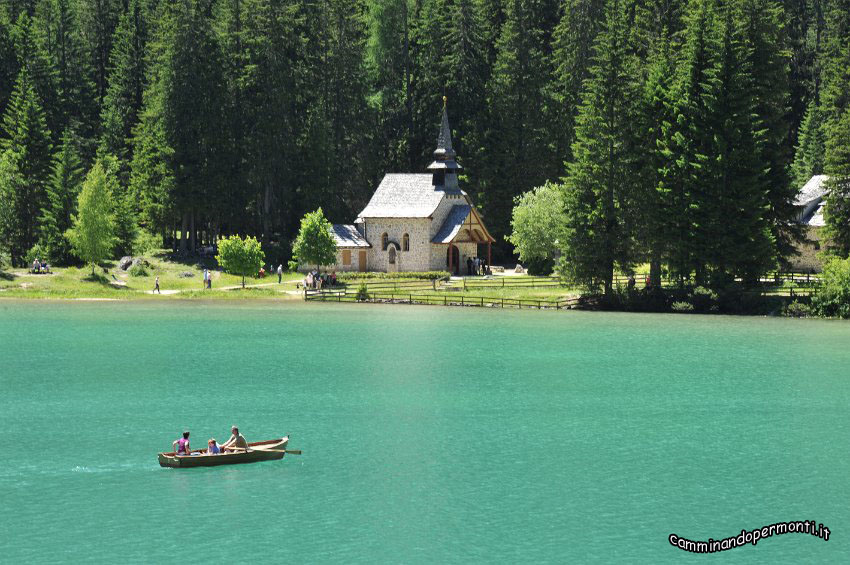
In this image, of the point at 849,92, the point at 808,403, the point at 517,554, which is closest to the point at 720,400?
the point at 808,403

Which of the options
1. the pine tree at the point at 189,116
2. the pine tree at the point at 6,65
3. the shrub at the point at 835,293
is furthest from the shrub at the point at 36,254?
the shrub at the point at 835,293

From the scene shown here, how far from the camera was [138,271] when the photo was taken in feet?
329

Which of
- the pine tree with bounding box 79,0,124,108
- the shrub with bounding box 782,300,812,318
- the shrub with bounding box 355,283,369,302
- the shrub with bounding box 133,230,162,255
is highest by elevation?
the pine tree with bounding box 79,0,124,108

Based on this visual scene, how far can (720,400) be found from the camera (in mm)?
50281

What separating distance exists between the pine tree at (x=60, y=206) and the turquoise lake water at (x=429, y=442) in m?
31.2

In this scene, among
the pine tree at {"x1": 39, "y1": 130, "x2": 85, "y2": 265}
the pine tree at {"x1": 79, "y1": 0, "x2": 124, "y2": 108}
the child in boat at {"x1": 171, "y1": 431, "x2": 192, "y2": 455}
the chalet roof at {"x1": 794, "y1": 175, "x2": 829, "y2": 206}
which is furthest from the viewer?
the pine tree at {"x1": 79, "y1": 0, "x2": 124, "y2": 108}

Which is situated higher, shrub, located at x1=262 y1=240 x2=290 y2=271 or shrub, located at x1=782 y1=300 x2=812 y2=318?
shrub, located at x1=262 y1=240 x2=290 y2=271

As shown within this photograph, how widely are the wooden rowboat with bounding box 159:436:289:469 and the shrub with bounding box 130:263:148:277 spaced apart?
64122mm

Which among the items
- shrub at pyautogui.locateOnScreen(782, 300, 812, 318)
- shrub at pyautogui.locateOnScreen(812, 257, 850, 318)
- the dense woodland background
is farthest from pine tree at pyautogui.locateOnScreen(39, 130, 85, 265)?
shrub at pyautogui.locateOnScreen(812, 257, 850, 318)

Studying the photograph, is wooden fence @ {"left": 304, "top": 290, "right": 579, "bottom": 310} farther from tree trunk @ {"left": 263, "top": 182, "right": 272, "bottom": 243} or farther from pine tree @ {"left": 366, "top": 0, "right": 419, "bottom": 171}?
pine tree @ {"left": 366, "top": 0, "right": 419, "bottom": 171}

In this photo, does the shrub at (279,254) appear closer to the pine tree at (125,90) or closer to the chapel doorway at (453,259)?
the chapel doorway at (453,259)

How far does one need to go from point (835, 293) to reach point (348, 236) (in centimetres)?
4579

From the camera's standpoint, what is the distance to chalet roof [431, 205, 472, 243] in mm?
105500

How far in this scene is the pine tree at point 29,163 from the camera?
346 ft
